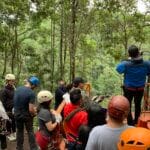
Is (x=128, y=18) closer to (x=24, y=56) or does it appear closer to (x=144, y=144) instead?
(x=24, y=56)

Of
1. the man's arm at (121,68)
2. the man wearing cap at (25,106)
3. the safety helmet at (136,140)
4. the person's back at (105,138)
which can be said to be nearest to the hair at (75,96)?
the man's arm at (121,68)

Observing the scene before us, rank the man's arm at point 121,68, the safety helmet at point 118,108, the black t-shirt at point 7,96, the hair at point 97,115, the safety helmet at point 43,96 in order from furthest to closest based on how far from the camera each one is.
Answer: the black t-shirt at point 7,96 → the man's arm at point 121,68 → the safety helmet at point 43,96 → the hair at point 97,115 → the safety helmet at point 118,108

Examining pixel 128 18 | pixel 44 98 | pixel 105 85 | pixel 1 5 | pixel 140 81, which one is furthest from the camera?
pixel 105 85

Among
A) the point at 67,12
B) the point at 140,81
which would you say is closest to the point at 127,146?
the point at 140,81

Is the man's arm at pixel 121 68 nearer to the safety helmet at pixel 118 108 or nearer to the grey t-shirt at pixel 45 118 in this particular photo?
the grey t-shirt at pixel 45 118

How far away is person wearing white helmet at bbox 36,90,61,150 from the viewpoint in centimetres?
584

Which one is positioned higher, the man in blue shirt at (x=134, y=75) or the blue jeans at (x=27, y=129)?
the man in blue shirt at (x=134, y=75)

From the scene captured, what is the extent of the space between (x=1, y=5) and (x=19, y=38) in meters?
5.44

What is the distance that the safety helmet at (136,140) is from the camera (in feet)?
8.13

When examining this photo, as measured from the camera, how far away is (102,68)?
29.2m

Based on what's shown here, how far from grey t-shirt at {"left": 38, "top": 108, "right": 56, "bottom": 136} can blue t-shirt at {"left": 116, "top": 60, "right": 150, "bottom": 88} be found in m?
1.35

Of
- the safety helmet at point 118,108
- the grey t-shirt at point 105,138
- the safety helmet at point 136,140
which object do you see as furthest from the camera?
the grey t-shirt at point 105,138

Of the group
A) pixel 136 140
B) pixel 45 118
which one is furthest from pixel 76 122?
pixel 136 140

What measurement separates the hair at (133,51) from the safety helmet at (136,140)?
3.68 m
